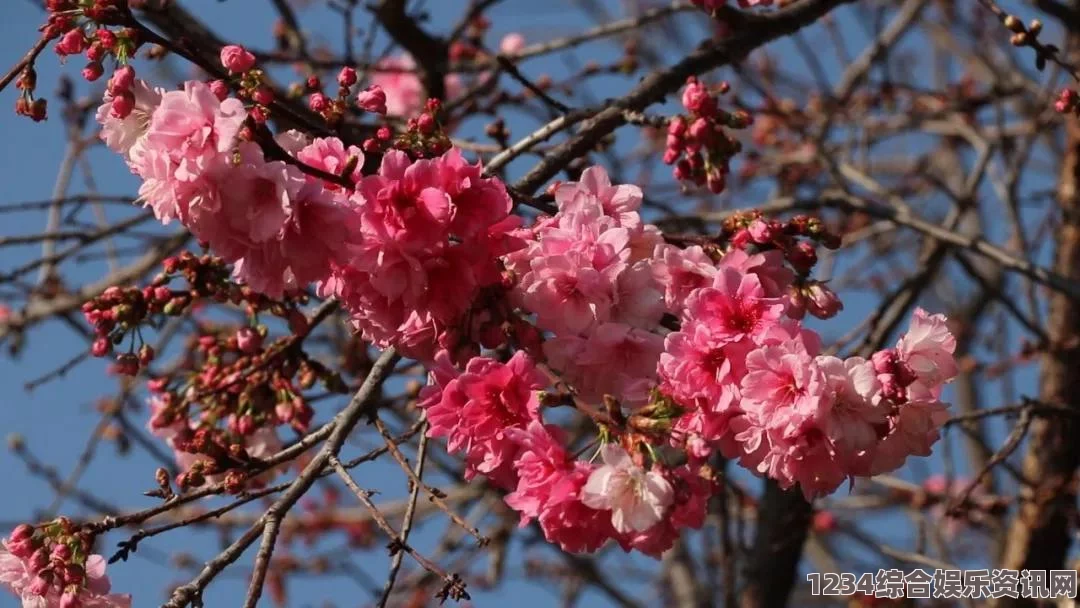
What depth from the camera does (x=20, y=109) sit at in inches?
79.7

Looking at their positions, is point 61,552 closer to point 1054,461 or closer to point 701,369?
point 701,369

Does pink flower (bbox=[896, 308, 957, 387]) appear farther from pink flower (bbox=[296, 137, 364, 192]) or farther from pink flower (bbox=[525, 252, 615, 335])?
pink flower (bbox=[296, 137, 364, 192])

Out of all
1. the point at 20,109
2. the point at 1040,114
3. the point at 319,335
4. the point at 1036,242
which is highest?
the point at 1040,114

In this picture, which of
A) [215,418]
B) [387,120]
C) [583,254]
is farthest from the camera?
[387,120]

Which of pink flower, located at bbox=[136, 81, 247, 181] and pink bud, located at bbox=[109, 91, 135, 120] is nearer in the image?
pink flower, located at bbox=[136, 81, 247, 181]

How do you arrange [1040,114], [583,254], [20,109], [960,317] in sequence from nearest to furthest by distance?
[583,254] → [20,109] → [1040,114] → [960,317]

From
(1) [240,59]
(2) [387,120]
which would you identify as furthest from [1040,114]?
(1) [240,59]

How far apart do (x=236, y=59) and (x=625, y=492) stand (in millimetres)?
1000

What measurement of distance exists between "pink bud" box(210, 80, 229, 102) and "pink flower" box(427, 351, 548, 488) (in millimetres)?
602

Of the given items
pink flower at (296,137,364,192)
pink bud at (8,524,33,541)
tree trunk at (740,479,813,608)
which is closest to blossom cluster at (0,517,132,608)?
pink bud at (8,524,33,541)

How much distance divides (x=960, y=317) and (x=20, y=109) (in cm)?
593

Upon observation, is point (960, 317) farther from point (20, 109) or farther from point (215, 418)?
point (20, 109)

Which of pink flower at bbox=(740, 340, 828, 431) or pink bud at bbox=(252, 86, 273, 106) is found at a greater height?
pink bud at bbox=(252, 86, 273, 106)

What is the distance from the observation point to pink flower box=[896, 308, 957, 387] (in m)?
1.94
